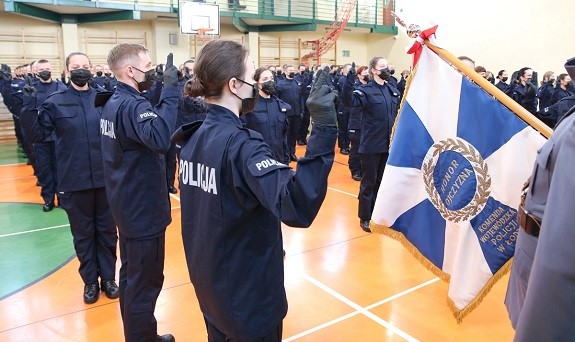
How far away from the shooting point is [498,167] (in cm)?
220

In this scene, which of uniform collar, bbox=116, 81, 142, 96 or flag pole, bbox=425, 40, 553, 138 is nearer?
flag pole, bbox=425, 40, 553, 138

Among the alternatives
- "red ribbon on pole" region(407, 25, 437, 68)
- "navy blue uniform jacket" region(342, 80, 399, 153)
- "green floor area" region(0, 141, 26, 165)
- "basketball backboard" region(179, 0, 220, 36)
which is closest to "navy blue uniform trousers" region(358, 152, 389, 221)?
"navy blue uniform jacket" region(342, 80, 399, 153)

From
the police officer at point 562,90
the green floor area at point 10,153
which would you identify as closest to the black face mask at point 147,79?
the green floor area at point 10,153

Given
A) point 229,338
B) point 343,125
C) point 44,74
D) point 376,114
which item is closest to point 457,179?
point 229,338

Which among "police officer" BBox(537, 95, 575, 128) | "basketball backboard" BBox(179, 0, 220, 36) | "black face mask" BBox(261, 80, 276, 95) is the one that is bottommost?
"police officer" BBox(537, 95, 575, 128)

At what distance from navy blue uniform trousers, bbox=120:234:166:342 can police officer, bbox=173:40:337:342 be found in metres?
1.00

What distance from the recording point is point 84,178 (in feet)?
12.1

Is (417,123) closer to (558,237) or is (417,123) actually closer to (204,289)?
(204,289)

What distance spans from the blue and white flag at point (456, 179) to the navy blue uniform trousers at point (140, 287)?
54.8 inches

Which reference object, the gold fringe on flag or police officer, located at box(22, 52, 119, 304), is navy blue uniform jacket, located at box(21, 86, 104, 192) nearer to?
police officer, located at box(22, 52, 119, 304)

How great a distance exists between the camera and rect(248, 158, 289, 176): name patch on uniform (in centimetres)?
154

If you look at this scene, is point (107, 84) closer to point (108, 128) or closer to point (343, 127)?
point (343, 127)

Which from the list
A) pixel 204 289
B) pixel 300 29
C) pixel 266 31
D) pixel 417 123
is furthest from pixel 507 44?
pixel 204 289

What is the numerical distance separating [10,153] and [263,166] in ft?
38.1
